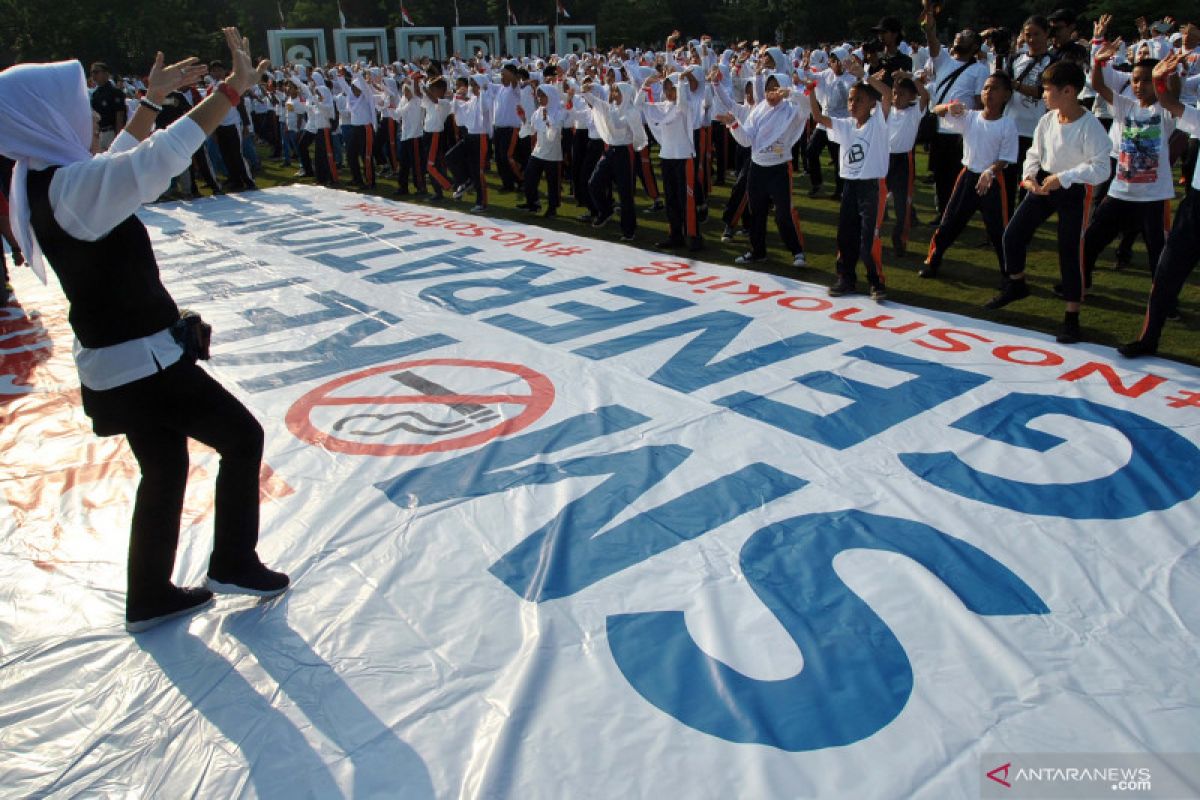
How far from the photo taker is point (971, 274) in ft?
23.5

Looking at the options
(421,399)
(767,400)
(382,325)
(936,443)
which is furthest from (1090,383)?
(382,325)

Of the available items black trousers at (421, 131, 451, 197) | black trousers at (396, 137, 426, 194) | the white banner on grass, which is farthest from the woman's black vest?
black trousers at (396, 137, 426, 194)

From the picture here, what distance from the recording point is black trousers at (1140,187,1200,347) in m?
4.79

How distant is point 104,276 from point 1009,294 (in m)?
5.76

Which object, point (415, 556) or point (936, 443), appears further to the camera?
point (936, 443)

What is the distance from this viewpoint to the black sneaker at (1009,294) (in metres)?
6.11

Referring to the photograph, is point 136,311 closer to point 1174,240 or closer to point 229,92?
point 229,92

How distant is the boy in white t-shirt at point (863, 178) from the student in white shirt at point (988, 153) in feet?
2.10

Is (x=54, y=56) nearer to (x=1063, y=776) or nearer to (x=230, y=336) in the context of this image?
(x=230, y=336)

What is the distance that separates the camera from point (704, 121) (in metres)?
10.6

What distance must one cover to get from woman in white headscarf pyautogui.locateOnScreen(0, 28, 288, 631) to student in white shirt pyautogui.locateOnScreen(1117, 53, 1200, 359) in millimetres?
4935

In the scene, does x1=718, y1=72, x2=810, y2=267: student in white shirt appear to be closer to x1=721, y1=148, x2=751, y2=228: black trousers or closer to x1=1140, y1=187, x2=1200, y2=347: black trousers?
x1=721, y1=148, x2=751, y2=228: black trousers

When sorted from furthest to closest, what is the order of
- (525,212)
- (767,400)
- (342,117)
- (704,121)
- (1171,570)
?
(342,117) < (525,212) < (704,121) < (767,400) < (1171,570)

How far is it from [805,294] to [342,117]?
34.3 ft
